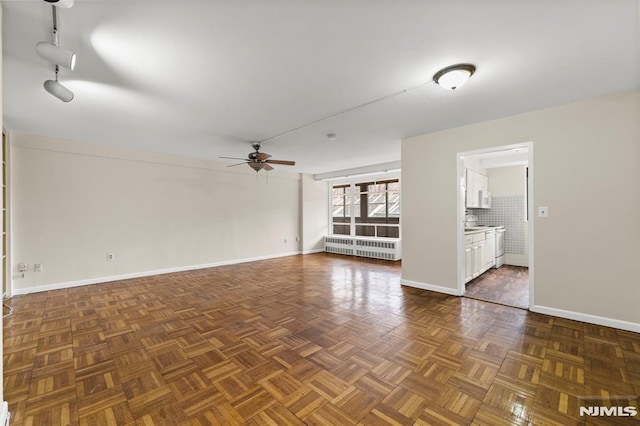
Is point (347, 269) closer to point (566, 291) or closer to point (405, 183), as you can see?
point (405, 183)

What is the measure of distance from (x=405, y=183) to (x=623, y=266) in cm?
251

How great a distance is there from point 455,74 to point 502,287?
3.45 meters

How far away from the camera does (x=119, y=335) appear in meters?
2.67

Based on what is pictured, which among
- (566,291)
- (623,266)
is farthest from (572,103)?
(566,291)

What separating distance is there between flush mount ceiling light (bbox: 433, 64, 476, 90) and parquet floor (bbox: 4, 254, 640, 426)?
2259mm

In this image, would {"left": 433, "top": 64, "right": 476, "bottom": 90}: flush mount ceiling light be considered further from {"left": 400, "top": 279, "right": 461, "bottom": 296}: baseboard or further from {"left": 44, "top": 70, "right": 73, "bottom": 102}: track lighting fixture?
{"left": 44, "top": 70, "right": 73, "bottom": 102}: track lighting fixture

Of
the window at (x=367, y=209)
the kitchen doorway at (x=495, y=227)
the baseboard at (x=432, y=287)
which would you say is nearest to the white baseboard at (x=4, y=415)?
the baseboard at (x=432, y=287)

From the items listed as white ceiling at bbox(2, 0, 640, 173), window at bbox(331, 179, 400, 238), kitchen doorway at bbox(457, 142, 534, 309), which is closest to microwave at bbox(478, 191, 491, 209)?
kitchen doorway at bbox(457, 142, 534, 309)

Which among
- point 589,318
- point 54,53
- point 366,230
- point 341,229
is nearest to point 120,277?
point 54,53

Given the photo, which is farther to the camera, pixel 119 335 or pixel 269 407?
pixel 119 335

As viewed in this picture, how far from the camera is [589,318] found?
2.86m

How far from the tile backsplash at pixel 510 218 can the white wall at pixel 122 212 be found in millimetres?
5391

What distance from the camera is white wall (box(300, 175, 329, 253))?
7.88m

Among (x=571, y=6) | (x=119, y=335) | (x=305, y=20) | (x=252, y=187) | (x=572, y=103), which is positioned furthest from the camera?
(x=252, y=187)
